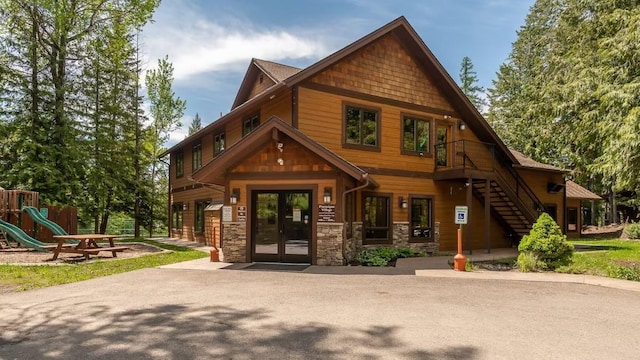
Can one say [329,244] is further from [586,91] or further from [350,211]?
[586,91]

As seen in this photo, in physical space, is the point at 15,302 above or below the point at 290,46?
below

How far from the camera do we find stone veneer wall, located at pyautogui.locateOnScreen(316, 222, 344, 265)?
37.3ft

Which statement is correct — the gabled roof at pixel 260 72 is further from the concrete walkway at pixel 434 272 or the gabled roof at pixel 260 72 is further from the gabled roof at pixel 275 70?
the concrete walkway at pixel 434 272

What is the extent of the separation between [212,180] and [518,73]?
3348 cm

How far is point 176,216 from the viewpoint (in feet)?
78.5

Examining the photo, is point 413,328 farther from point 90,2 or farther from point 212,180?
point 90,2

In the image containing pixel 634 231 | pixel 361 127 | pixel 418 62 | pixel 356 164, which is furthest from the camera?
pixel 634 231

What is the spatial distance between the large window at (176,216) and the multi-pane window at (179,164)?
1.70m

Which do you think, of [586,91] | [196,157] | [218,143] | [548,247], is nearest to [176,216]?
[196,157]

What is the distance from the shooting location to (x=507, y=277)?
31.9ft

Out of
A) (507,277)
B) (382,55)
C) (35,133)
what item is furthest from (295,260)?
(35,133)

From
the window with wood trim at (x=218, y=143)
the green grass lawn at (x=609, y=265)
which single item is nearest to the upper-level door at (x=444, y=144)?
the green grass lawn at (x=609, y=265)

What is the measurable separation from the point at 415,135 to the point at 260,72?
6.99 meters

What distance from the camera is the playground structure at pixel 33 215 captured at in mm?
15734
